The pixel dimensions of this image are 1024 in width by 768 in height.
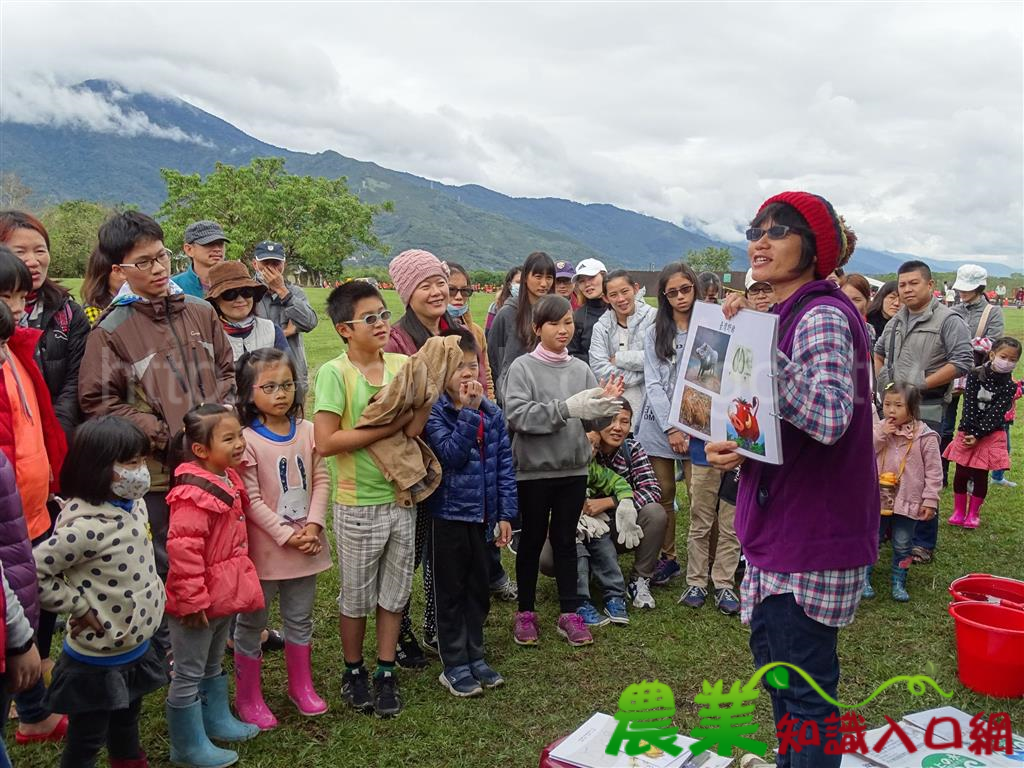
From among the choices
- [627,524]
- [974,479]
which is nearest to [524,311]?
[627,524]

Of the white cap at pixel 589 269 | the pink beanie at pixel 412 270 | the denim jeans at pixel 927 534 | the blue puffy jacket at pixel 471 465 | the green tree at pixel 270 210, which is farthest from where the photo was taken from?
the green tree at pixel 270 210

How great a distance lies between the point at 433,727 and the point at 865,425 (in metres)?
2.36

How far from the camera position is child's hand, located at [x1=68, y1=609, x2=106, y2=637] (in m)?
2.56

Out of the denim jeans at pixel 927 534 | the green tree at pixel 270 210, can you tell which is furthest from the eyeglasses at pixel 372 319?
the green tree at pixel 270 210

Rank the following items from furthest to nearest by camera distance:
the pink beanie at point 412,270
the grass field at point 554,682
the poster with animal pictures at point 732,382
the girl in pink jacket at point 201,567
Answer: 1. the pink beanie at point 412,270
2. the grass field at point 554,682
3. the girl in pink jacket at point 201,567
4. the poster with animal pictures at point 732,382

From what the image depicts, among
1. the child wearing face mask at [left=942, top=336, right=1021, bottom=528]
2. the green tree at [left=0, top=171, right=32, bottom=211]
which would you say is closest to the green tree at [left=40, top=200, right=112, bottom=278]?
the green tree at [left=0, top=171, right=32, bottom=211]

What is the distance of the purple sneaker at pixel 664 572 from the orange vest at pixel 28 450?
12.2 feet

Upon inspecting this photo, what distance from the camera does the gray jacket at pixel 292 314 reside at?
17.2 ft

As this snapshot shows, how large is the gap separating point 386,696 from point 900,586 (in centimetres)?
355

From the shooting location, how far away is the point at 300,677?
11.6ft

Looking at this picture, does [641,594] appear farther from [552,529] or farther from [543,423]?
[543,423]

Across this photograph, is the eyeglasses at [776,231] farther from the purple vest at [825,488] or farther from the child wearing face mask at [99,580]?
the child wearing face mask at [99,580]

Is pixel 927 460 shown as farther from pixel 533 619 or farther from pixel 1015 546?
pixel 533 619

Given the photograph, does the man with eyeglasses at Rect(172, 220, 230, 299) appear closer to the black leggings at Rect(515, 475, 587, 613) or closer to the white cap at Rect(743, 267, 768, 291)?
the black leggings at Rect(515, 475, 587, 613)
